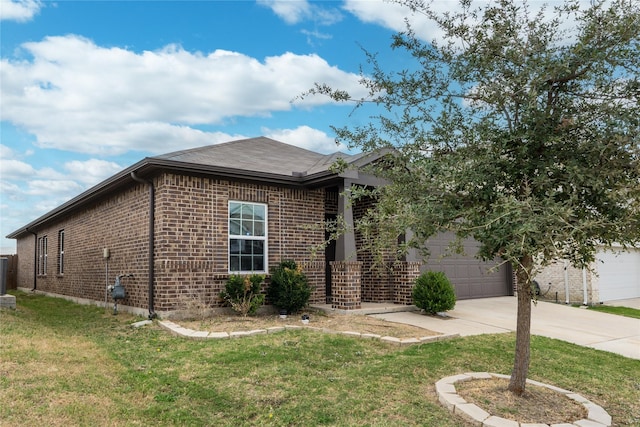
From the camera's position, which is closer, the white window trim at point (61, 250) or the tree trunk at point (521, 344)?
the tree trunk at point (521, 344)

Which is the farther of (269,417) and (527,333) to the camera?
(527,333)

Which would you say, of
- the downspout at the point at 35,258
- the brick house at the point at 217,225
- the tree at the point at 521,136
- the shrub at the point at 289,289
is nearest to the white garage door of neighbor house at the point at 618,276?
the brick house at the point at 217,225

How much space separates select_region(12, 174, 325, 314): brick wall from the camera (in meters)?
9.01

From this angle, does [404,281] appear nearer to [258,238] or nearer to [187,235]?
A: [258,238]

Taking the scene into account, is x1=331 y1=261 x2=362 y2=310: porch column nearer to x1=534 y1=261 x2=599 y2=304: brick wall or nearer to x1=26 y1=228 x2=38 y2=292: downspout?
x1=534 y1=261 x2=599 y2=304: brick wall

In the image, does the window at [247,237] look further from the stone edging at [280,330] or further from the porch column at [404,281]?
the porch column at [404,281]

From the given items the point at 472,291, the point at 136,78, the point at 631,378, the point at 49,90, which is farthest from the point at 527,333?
the point at 49,90

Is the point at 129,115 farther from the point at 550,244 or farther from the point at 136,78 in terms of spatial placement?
the point at 550,244

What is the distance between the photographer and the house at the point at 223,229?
908cm

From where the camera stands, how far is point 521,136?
3.87 metres

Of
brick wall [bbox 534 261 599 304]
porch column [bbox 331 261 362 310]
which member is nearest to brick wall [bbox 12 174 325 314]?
porch column [bbox 331 261 362 310]

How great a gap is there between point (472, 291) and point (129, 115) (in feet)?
36.8

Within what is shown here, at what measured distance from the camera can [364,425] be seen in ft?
12.8

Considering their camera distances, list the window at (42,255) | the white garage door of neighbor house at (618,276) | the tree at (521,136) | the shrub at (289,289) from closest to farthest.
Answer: the tree at (521,136) < the shrub at (289,289) < the white garage door of neighbor house at (618,276) < the window at (42,255)
